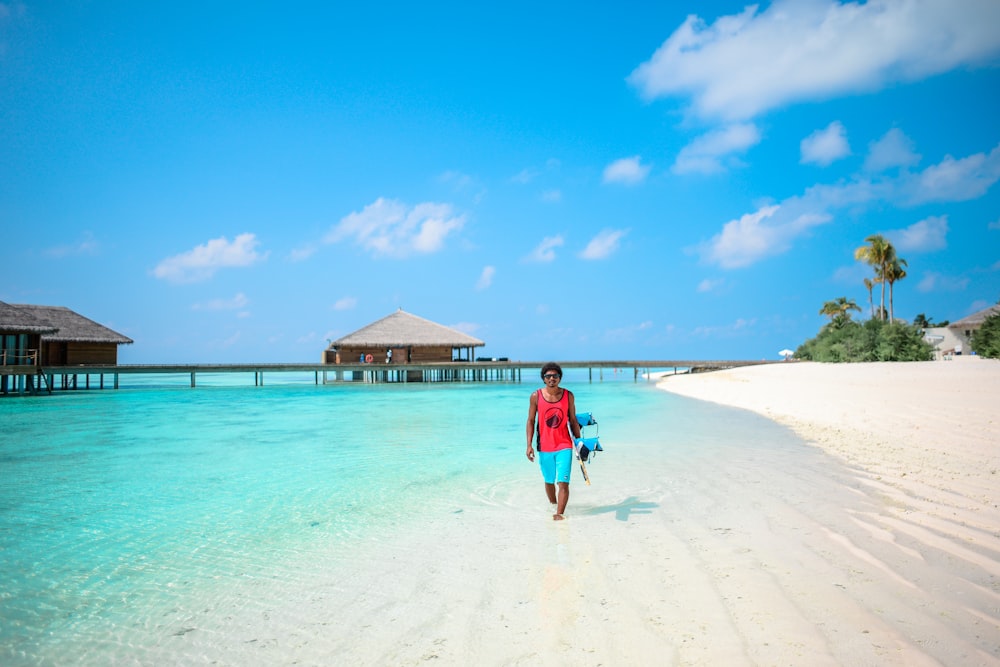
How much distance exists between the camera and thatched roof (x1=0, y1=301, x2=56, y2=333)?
1071 inches

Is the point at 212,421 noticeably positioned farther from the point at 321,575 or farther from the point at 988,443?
the point at 988,443

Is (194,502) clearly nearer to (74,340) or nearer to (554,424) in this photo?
(554,424)

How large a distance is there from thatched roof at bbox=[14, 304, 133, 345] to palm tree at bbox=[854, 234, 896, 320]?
174ft

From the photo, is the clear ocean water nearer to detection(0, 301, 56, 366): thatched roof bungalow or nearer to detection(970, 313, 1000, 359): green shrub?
detection(970, 313, 1000, 359): green shrub

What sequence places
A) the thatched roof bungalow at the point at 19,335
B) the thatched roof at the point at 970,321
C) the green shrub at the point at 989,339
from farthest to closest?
1. the thatched roof at the point at 970,321
2. the thatched roof bungalow at the point at 19,335
3. the green shrub at the point at 989,339

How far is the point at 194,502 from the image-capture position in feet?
20.7

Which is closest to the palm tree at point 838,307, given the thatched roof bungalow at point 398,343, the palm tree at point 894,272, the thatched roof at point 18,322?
the palm tree at point 894,272

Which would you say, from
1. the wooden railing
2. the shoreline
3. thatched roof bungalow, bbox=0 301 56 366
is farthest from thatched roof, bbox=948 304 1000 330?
the wooden railing

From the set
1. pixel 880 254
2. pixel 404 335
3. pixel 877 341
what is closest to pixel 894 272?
pixel 880 254

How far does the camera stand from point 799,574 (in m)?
3.39

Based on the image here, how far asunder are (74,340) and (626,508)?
127ft

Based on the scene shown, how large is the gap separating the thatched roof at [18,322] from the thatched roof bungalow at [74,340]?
264 centimetres

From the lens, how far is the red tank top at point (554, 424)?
466 centimetres

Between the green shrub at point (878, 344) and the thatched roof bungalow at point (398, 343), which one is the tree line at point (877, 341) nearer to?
the green shrub at point (878, 344)
